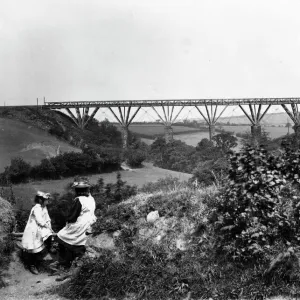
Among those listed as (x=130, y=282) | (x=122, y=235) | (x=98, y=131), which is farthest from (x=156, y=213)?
(x=98, y=131)

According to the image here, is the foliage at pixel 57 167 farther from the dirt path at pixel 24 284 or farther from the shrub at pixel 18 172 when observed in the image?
the dirt path at pixel 24 284

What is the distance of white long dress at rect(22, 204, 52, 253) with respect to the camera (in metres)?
6.00

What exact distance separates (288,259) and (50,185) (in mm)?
14349

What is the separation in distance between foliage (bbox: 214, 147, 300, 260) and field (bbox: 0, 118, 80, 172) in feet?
54.8

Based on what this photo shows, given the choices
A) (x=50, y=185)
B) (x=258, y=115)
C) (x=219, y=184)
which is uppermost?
(x=258, y=115)

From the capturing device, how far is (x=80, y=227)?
234 inches

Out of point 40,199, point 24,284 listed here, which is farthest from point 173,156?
point 24,284

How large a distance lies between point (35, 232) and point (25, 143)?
1961 cm

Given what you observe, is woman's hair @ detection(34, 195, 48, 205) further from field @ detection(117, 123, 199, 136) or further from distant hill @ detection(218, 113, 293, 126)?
field @ detection(117, 123, 199, 136)

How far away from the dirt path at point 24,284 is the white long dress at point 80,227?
0.71 metres

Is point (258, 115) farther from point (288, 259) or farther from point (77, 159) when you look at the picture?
point (288, 259)

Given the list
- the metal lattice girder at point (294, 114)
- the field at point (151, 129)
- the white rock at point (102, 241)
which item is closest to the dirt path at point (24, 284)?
the white rock at point (102, 241)

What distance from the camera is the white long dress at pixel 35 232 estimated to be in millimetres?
5996

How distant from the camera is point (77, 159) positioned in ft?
64.6
